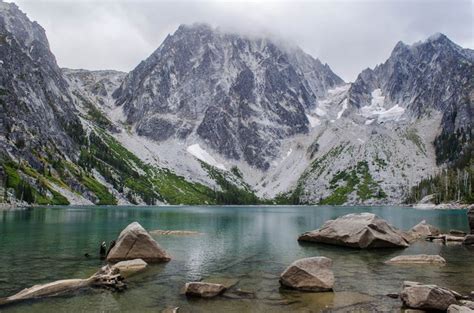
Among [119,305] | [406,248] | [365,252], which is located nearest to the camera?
[119,305]

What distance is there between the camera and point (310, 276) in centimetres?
3189

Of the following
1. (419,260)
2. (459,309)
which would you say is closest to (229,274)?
(459,309)

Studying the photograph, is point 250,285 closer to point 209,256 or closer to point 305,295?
point 305,295

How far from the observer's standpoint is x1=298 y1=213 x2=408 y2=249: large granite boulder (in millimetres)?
57688

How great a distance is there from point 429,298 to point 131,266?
26500 millimetres

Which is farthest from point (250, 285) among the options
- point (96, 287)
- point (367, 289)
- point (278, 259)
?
point (278, 259)

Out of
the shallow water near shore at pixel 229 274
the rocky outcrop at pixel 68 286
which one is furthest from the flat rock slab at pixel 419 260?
the rocky outcrop at pixel 68 286

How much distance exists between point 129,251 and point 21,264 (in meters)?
10.5

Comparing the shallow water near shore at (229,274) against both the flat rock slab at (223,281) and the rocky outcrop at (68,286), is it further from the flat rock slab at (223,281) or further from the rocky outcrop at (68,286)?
the rocky outcrop at (68,286)

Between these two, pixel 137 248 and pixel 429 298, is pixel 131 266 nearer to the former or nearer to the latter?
pixel 137 248

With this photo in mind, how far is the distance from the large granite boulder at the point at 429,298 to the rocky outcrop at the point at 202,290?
42.0ft

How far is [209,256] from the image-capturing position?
49.9 metres

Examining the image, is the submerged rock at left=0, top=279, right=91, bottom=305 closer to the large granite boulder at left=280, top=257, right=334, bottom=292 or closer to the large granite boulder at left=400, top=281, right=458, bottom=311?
the large granite boulder at left=280, top=257, right=334, bottom=292

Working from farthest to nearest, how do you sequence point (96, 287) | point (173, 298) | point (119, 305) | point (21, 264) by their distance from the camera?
point (21, 264), point (96, 287), point (173, 298), point (119, 305)
